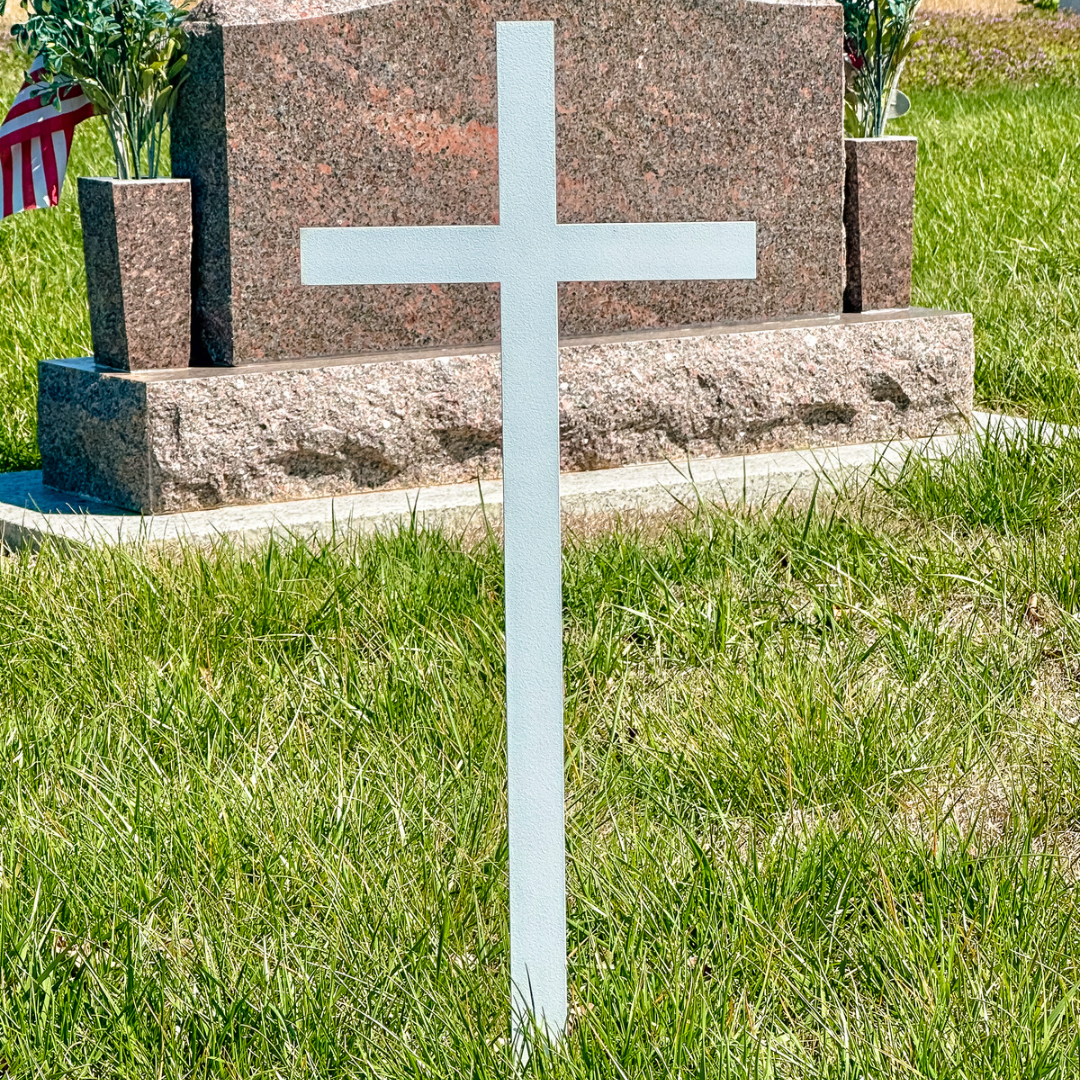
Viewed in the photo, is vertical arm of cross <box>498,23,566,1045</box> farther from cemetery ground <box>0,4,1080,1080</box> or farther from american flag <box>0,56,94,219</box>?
american flag <box>0,56,94,219</box>

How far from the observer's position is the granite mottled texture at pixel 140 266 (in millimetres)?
3402

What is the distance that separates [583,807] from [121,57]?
87.4 inches

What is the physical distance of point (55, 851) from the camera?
196cm

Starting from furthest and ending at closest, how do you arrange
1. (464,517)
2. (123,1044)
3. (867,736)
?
(464,517) → (867,736) → (123,1044)

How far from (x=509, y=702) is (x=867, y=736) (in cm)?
90

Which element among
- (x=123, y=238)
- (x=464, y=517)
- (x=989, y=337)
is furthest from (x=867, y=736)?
(x=989, y=337)

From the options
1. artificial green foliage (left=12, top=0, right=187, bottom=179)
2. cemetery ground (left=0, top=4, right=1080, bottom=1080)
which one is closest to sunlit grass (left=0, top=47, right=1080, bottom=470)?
artificial green foliage (left=12, top=0, right=187, bottom=179)

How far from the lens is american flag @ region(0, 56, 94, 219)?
3.64 m

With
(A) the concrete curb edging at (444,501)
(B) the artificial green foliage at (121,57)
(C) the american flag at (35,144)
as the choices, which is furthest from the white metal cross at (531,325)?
(C) the american flag at (35,144)

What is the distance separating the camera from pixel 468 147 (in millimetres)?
3715

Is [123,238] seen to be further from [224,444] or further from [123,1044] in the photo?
[123,1044]

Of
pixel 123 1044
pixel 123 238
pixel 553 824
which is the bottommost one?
pixel 123 1044

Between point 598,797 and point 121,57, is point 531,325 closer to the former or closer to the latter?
point 598,797

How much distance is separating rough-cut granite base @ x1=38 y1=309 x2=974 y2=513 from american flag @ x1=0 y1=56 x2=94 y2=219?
0.46 m
